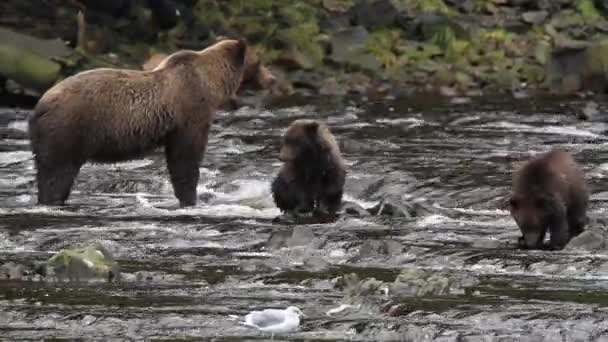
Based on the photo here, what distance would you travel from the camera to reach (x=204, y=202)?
15375mm

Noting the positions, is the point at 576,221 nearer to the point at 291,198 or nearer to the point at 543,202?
the point at 543,202

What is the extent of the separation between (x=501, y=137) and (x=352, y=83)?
612 cm

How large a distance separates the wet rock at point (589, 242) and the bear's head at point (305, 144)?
286 centimetres

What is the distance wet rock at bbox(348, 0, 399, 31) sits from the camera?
92.0 ft

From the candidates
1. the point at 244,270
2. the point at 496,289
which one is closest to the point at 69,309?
the point at 244,270

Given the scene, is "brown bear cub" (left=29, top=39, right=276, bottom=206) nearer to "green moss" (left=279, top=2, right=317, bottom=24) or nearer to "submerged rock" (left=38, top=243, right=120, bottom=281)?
"submerged rock" (left=38, top=243, right=120, bottom=281)

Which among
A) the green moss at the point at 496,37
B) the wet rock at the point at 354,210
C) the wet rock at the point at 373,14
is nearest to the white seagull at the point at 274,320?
the wet rock at the point at 354,210

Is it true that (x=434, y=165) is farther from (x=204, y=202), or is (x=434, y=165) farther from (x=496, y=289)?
(x=496, y=289)

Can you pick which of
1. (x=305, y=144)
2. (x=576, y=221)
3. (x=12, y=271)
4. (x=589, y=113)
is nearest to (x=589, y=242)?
(x=576, y=221)

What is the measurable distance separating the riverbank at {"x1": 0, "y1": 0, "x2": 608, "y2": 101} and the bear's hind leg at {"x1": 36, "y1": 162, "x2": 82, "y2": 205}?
801 cm

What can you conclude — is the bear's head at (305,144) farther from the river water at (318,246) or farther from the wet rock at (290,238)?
the wet rock at (290,238)

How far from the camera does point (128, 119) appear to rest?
14727 mm

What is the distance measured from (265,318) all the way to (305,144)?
5268 millimetres

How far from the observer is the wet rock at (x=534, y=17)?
29219 millimetres
